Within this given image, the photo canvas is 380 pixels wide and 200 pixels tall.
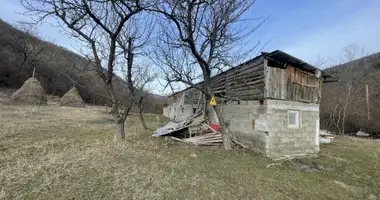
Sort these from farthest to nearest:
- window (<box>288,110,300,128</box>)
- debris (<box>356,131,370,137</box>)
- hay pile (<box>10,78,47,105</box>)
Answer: debris (<box>356,131,370,137</box>), hay pile (<box>10,78,47,105</box>), window (<box>288,110,300,128</box>)

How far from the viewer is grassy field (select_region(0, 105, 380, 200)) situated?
3.75 meters

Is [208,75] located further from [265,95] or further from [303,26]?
[303,26]

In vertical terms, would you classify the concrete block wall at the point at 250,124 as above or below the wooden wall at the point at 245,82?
below

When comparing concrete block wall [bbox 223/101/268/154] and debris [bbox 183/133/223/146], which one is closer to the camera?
concrete block wall [bbox 223/101/268/154]

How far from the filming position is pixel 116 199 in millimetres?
3494

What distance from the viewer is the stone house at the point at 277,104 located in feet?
24.8

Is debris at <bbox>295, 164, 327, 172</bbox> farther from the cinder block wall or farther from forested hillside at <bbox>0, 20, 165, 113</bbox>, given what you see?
forested hillside at <bbox>0, 20, 165, 113</bbox>

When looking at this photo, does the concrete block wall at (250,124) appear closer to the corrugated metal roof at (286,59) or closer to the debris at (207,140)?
the debris at (207,140)

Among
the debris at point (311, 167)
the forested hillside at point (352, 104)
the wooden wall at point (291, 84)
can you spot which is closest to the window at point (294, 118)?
the wooden wall at point (291, 84)

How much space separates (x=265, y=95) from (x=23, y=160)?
7.19m

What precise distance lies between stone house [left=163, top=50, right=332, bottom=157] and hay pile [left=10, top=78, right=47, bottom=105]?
61.6 ft

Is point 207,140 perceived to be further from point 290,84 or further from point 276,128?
point 290,84

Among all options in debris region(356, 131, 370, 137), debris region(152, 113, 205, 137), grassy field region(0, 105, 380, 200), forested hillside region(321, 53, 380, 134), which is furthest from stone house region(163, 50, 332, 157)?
forested hillside region(321, 53, 380, 134)

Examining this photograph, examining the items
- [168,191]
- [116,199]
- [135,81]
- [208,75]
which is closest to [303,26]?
[208,75]
